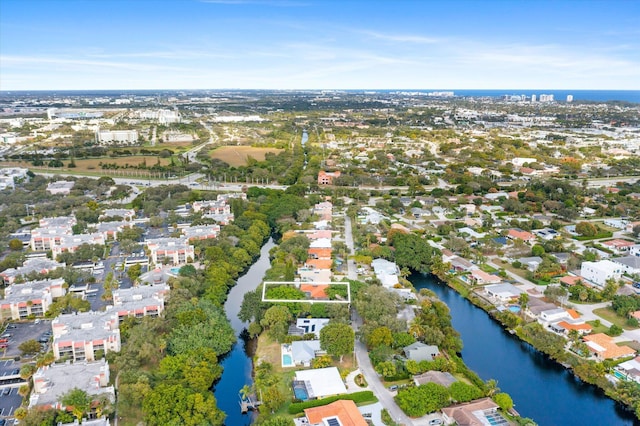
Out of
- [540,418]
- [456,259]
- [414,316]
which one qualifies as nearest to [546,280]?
[456,259]

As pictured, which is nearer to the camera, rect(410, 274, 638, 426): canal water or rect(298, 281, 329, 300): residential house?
rect(410, 274, 638, 426): canal water

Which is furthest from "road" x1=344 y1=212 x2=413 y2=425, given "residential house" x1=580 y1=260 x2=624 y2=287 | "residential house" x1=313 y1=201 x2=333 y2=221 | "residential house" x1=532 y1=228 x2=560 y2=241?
"residential house" x1=532 y1=228 x2=560 y2=241

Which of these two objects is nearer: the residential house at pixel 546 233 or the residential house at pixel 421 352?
the residential house at pixel 421 352

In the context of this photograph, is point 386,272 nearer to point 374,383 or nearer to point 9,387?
point 374,383

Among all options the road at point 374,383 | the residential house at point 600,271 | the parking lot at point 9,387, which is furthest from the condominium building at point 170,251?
the residential house at point 600,271

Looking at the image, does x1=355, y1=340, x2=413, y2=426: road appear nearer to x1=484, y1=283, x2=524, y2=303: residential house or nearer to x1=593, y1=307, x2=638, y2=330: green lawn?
x1=484, y1=283, x2=524, y2=303: residential house

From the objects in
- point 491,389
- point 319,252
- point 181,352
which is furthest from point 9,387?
point 491,389

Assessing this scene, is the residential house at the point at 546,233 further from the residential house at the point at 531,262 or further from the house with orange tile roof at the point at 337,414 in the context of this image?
the house with orange tile roof at the point at 337,414
